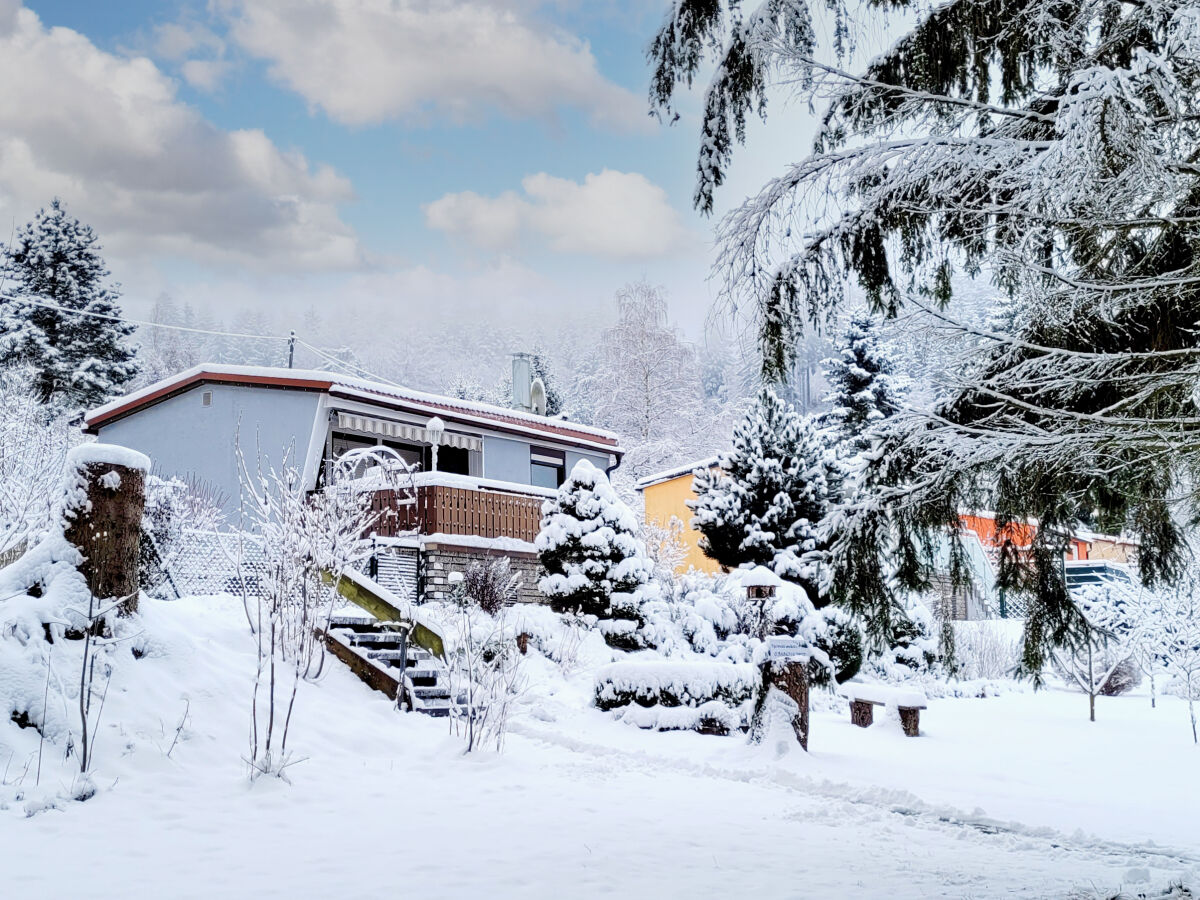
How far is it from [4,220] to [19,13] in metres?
4.06

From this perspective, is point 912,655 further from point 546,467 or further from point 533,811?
point 533,811

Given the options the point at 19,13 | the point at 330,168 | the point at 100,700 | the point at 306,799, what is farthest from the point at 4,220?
the point at 306,799

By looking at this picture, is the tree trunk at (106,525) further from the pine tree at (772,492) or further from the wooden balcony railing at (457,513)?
the pine tree at (772,492)

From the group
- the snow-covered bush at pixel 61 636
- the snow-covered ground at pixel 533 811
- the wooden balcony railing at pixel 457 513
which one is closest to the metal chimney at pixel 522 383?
the wooden balcony railing at pixel 457 513

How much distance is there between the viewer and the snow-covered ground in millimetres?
4234

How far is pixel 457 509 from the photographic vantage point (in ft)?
52.8

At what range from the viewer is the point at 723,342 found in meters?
5.32

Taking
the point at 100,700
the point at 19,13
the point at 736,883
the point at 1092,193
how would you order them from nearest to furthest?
the point at 1092,193, the point at 736,883, the point at 100,700, the point at 19,13

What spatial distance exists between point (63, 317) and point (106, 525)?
23.3 meters

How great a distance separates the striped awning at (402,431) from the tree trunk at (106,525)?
11.2 metres

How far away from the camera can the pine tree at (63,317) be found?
84.1 feet

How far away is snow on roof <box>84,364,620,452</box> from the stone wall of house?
3831mm

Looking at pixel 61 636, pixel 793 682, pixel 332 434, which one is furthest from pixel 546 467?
pixel 61 636

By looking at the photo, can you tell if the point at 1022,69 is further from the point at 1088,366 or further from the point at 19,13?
the point at 19,13
